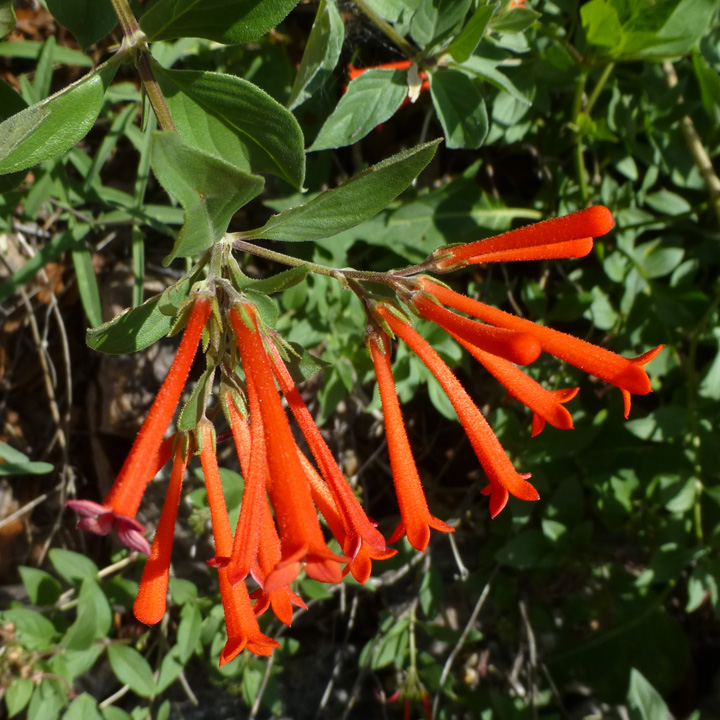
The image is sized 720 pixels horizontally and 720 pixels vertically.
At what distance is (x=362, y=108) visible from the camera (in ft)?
5.71

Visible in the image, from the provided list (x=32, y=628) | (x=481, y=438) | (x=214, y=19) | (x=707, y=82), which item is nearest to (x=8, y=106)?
(x=214, y=19)

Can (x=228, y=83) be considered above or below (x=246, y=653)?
above

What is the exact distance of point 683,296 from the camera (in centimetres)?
245

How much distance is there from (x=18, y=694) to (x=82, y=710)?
0.23 meters

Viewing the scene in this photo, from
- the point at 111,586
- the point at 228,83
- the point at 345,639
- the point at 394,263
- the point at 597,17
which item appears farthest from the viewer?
the point at 345,639

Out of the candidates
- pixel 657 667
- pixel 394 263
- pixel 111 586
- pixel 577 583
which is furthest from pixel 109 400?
pixel 657 667

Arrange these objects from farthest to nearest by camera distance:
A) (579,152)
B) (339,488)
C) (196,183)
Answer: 1. (579,152)
2. (339,488)
3. (196,183)

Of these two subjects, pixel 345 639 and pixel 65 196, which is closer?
pixel 65 196

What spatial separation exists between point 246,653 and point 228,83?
1956 mm

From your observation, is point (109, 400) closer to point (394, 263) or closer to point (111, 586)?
point (111, 586)

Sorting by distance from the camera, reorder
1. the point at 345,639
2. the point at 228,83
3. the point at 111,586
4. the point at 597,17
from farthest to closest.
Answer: the point at 345,639 → the point at 111,586 → the point at 597,17 → the point at 228,83

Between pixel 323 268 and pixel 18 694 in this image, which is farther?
pixel 18 694

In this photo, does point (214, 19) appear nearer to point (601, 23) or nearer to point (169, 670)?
point (601, 23)

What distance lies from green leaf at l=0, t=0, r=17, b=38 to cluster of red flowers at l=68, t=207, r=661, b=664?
0.79 meters
